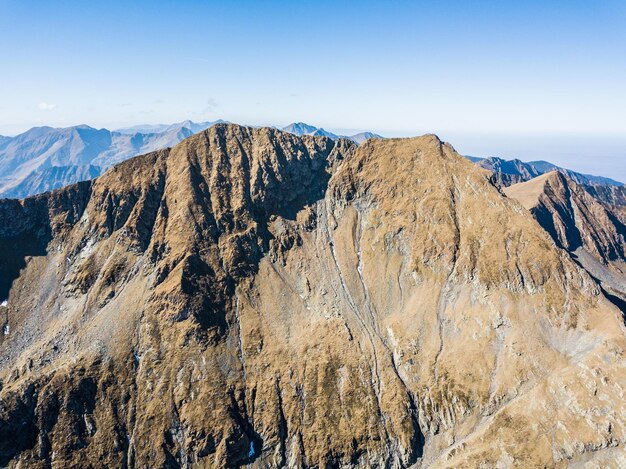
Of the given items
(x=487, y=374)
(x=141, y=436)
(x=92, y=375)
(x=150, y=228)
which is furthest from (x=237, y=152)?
(x=487, y=374)

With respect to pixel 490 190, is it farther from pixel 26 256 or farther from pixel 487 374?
pixel 26 256

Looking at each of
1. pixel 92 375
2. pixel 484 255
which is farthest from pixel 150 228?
pixel 484 255

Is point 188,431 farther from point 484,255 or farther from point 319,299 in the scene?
point 484,255

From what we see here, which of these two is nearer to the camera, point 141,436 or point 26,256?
point 141,436

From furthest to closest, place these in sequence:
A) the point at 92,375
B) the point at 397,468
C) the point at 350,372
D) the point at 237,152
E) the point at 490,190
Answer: the point at 237,152 < the point at 490,190 < the point at 350,372 < the point at 92,375 < the point at 397,468

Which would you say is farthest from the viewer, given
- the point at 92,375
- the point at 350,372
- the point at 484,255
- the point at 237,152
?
the point at 237,152

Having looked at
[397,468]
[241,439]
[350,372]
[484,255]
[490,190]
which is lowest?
[397,468]

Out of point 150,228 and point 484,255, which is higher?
point 150,228
